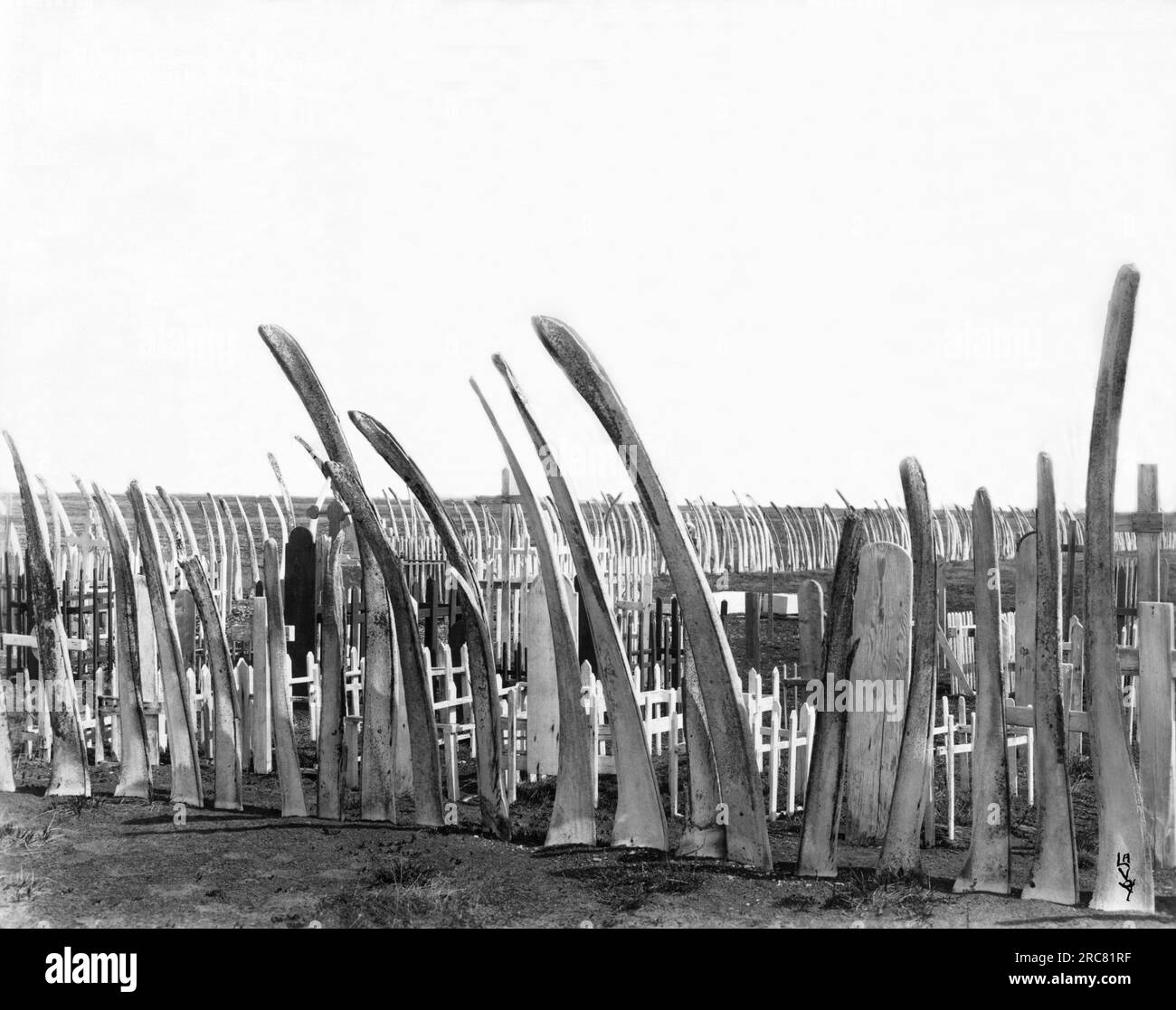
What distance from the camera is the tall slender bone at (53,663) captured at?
743cm

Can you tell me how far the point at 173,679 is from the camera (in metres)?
7.12

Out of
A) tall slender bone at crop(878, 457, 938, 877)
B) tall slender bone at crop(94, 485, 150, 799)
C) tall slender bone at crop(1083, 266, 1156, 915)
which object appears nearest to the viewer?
tall slender bone at crop(1083, 266, 1156, 915)

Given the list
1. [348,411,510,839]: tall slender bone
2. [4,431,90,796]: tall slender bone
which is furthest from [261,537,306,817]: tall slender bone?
[4,431,90,796]: tall slender bone

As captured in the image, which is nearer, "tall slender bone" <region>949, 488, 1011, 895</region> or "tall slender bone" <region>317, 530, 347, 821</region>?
"tall slender bone" <region>949, 488, 1011, 895</region>

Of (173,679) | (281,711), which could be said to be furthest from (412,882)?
(173,679)

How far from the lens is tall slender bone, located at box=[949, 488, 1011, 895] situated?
5.52 meters

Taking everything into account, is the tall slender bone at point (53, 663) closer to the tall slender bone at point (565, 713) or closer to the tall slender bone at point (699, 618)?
the tall slender bone at point (565, 713)

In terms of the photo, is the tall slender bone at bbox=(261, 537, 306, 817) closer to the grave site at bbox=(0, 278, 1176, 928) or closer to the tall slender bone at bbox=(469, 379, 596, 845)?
the grave site at bbox=(0, 278, 1176, 928)

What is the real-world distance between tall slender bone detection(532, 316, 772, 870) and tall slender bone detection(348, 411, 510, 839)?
116 cm

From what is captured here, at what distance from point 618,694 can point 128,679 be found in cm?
327

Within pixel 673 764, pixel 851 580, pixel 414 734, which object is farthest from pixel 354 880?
pixel 851 580

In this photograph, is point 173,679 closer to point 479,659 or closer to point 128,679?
point 128,679

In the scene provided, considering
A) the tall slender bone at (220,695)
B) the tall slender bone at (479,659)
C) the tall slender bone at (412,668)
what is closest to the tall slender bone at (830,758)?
the tall slender bone at (479,659)
